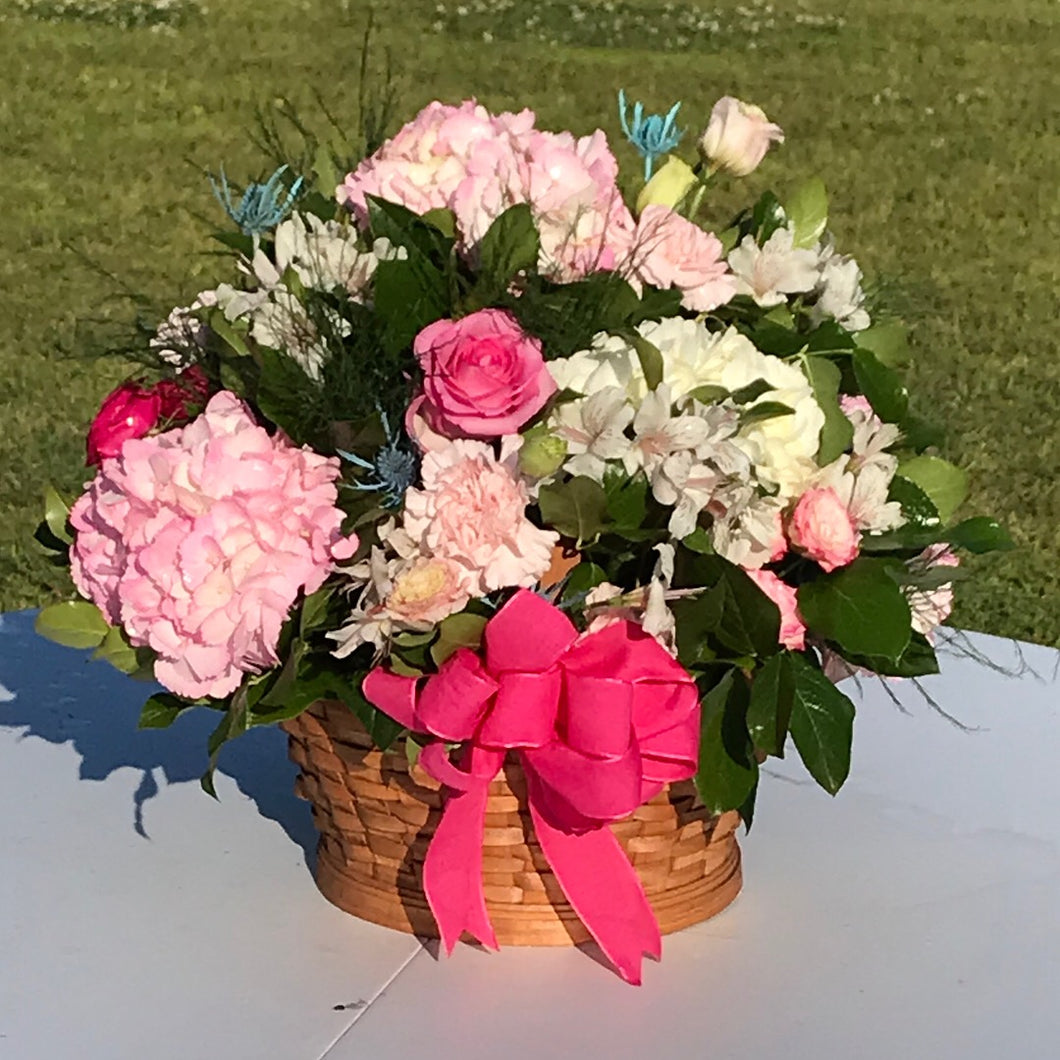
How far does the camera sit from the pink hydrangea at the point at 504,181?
1015mm

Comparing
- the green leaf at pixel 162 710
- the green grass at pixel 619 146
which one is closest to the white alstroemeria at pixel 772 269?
the green leaf at pixel 162 710

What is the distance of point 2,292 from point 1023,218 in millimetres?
3719

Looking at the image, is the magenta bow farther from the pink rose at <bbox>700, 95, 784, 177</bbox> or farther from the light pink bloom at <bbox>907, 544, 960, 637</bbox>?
the pink rose at <bbox>700, 95, 784, 177</bbox>

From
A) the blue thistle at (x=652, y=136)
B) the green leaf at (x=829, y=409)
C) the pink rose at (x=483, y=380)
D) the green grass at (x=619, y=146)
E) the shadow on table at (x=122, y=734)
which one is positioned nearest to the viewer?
the pink rose at (x=483, y=380)

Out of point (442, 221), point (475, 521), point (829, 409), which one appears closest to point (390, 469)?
point (475, 521)

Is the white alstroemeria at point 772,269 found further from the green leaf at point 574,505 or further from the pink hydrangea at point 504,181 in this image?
the green leaf at point 574,505

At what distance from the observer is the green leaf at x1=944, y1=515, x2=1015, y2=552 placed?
1063 mm

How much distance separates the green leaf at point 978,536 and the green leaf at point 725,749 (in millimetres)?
180

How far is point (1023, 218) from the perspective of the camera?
646 centimetres

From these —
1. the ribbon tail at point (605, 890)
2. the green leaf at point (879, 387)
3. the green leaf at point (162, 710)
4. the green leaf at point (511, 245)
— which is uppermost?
the green leaf at point (511, 245)

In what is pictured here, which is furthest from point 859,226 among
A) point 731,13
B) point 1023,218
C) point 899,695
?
point 899,695

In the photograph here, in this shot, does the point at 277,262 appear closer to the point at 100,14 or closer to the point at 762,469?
the point at 762,469

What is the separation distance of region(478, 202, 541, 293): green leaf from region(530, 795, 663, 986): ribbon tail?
1.02ft

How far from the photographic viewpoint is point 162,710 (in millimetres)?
1046
